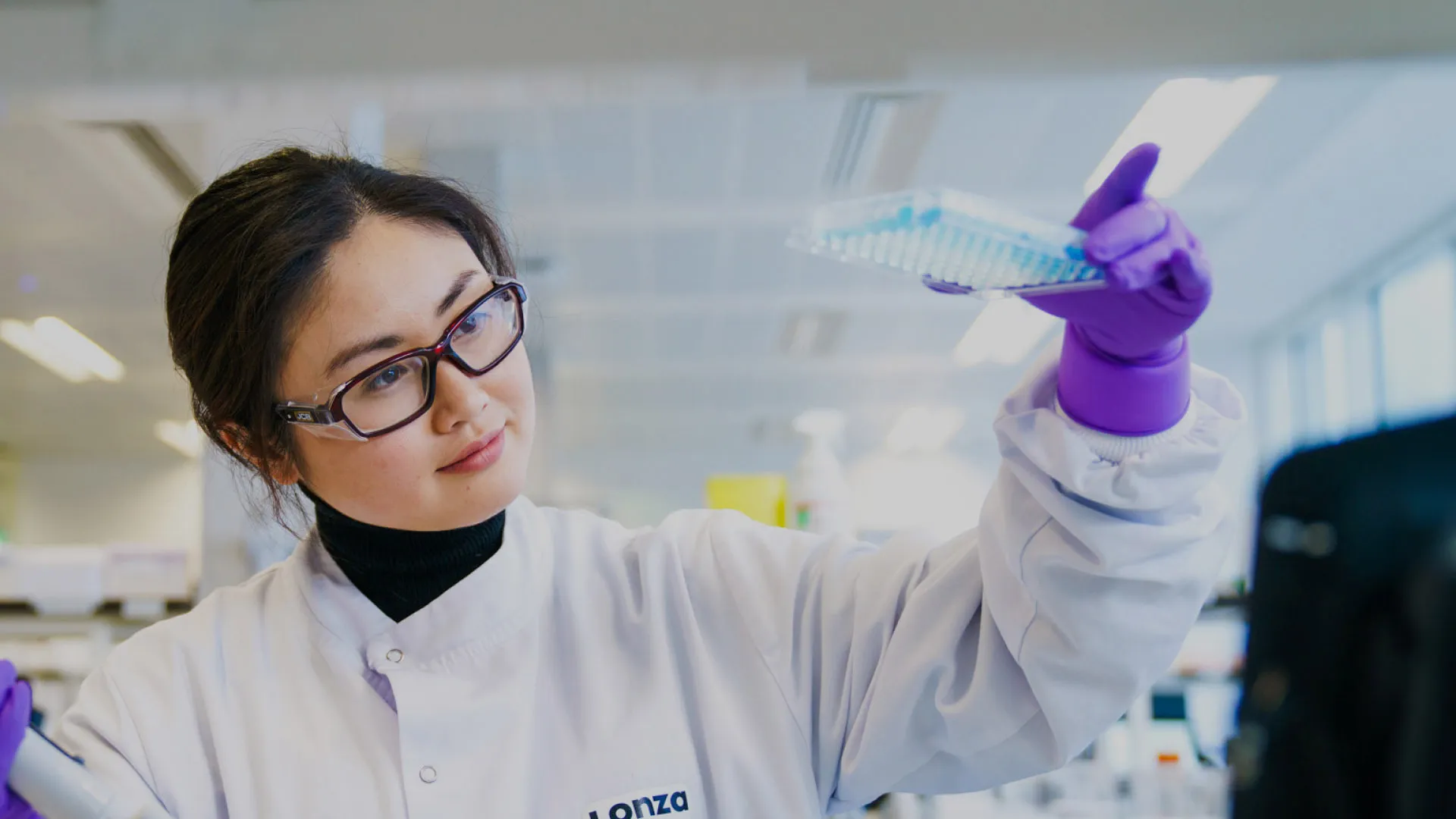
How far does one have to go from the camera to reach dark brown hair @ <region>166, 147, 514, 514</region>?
971 mm

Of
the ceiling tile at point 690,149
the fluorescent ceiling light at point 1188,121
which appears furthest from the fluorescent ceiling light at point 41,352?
the fluorescent ceiling light at point 1188,121

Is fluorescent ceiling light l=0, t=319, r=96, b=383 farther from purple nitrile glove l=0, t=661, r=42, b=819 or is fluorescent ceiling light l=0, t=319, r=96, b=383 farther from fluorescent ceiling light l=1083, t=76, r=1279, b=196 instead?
purple nitrile glove l=0, t=661, r=42, b=819

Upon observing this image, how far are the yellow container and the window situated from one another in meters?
3.90

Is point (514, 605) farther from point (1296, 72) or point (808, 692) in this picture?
point (1296, 72)

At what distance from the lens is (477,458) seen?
0.95m

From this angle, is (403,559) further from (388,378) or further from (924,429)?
(924,429)

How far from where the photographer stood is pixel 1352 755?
0.93 ft

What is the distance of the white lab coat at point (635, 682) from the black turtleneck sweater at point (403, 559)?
25 mm

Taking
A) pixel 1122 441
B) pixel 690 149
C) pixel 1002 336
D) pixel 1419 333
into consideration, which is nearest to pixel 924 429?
pixel 1002 336

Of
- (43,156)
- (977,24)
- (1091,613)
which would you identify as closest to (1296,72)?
(977,24)

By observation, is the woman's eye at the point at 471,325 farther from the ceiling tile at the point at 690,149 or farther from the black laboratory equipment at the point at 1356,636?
the ceiling tile at the point at 690,149

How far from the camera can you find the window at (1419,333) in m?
4.87

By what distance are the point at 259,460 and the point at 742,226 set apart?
375cm

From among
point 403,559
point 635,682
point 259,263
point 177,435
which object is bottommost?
point 635,682
